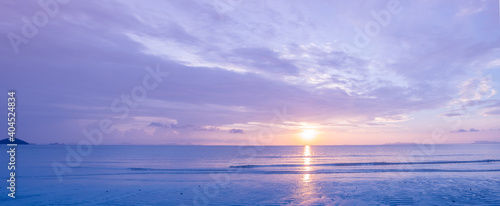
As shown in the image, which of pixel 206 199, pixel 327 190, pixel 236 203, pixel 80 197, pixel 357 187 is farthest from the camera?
pixel 357 187

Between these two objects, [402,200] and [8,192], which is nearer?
[402,200]

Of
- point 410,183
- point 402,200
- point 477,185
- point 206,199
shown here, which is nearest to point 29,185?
point 206,199

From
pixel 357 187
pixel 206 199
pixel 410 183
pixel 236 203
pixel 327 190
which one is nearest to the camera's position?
pixel 236 203

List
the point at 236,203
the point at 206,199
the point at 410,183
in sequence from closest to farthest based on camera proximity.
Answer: the point at 236,203 → the point at 206,199 → the point at 410,183

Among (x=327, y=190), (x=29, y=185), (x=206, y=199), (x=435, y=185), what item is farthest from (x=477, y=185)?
(x=29, y=185)

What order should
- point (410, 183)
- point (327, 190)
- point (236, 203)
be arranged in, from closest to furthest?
point (236, 203) < point (327, 190) < point (410, 183)

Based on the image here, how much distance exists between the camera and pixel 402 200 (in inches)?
733

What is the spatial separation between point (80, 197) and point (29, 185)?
10399mm

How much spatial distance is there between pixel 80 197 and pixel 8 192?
22.8 feet

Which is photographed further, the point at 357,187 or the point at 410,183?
the point at 410,183

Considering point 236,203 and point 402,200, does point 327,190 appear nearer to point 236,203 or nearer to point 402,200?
point 402,200

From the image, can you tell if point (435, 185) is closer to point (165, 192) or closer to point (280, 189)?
point (280, 189)

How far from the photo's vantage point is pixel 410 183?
25.9 metres

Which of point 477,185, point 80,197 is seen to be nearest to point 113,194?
point 80,197
